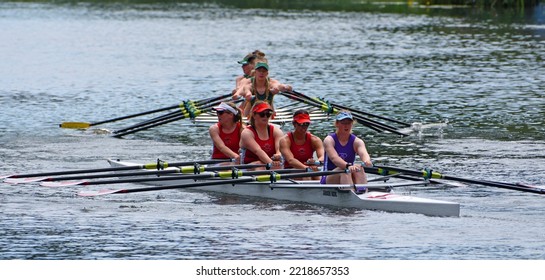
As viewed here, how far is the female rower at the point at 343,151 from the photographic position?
1806 cm

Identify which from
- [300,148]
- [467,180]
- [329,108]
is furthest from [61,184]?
[329,108]

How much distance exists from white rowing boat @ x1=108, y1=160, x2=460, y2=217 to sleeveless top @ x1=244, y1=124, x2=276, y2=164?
47 centimetres

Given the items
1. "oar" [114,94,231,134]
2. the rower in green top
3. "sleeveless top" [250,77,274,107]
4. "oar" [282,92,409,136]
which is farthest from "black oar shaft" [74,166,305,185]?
"oar" [114,94,231,134]

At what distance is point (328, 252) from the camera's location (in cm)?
1581

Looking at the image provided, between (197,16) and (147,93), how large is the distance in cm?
4282

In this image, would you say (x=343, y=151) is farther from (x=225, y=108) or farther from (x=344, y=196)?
(x=225, y=108)

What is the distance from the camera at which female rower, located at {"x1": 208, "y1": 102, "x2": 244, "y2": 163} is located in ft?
65.6

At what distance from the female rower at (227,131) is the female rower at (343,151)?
7.15 ft

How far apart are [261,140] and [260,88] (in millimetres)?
5094

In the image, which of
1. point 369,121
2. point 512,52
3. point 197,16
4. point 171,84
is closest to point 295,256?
point 369,121

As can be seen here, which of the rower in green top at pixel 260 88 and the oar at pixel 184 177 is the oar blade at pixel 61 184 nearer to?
the oar at pixel 184 177

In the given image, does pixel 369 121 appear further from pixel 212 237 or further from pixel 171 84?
pixel 171 84

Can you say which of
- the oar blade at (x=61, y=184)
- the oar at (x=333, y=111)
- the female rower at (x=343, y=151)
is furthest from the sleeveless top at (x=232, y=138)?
the oar at (x=333, y=111)

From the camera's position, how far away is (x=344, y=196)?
18.2 meters
